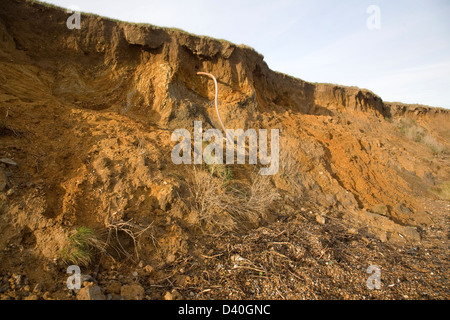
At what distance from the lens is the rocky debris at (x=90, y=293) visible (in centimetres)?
252

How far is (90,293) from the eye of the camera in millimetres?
2535

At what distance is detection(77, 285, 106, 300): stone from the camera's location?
2.52 m

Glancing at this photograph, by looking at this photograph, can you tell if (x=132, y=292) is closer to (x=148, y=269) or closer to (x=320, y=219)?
(x=148, y=269)

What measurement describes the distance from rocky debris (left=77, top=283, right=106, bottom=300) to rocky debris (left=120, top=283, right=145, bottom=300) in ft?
0.71

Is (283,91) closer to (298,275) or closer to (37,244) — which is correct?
(298,275)

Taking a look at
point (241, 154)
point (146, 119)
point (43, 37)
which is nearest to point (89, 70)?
point (43, 37)

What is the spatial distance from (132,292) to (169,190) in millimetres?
1744

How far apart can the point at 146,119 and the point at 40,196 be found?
313 cm
